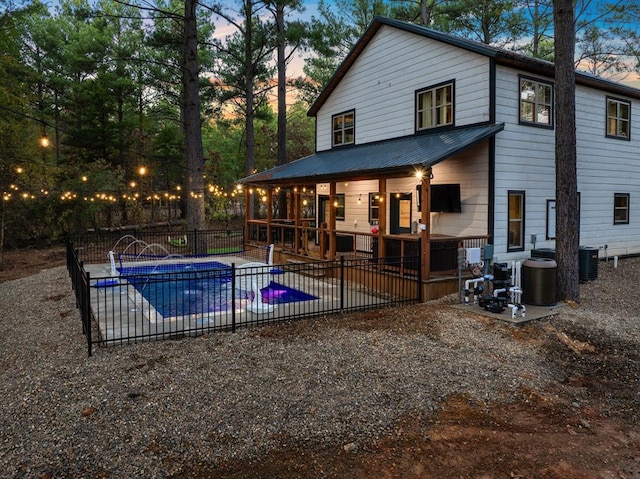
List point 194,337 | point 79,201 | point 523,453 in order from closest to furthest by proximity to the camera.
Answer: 1. point 523,453
2. point 194,337
3. point 79,201

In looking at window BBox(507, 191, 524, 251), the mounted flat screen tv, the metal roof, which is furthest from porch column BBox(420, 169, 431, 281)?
window BBox(507, 191, 524, 251)

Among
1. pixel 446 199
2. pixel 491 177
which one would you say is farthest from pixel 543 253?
pixel 446 199

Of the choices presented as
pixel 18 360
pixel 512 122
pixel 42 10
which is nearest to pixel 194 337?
pixel 18 360

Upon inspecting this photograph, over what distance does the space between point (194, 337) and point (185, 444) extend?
3241 millimetres

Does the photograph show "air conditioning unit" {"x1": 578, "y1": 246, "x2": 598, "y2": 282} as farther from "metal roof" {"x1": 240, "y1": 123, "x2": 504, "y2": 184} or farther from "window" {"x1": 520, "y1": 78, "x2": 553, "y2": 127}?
"metal roof" {"x1": 240, "y1": 123, "x2": 504, "y2": 184}

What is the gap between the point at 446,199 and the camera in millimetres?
11883

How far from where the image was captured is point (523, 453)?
3842mm

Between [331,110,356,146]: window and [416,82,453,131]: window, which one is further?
[331,110,356,146]: window

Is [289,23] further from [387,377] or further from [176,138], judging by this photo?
[387,377]

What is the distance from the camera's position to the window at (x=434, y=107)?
40.4ft

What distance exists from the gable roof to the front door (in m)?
4.53

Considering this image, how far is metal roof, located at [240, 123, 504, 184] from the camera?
9.79 meters

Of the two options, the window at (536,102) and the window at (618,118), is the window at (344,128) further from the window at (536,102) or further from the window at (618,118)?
the window at (618,118)

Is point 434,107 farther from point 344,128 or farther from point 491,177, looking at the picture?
point 344,128
